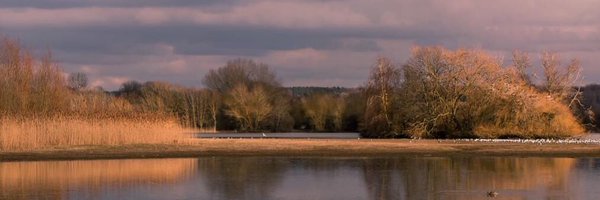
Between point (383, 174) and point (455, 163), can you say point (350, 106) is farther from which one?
point (383, 174)

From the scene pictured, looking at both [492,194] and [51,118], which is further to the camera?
[51,118]

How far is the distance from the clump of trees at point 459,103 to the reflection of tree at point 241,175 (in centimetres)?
2504

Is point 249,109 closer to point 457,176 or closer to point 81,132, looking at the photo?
point 81,132

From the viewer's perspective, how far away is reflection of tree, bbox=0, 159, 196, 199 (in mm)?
22306

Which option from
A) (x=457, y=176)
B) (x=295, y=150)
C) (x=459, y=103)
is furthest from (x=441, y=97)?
(x=457, y=176)

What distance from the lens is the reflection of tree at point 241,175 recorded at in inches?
868

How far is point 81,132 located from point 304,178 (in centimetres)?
1723

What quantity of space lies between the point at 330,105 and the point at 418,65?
30.3 m

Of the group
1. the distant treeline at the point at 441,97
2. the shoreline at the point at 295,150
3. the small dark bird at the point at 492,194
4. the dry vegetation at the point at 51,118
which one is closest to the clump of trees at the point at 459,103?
the distant treeline at the point at 441,97

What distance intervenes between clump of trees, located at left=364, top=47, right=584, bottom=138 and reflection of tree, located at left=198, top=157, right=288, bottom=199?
25.0 metres

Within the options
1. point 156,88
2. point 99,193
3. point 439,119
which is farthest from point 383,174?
point 156,88

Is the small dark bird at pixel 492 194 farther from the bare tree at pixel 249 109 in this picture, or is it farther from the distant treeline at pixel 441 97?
the bare tree at pixel 249 109

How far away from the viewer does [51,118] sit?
3947 centimetres

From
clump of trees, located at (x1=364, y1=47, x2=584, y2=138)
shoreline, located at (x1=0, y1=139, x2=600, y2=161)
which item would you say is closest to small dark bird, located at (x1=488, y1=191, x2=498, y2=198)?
shoreline, located at (x1=0, y1=139, x2=600, y2=161)
